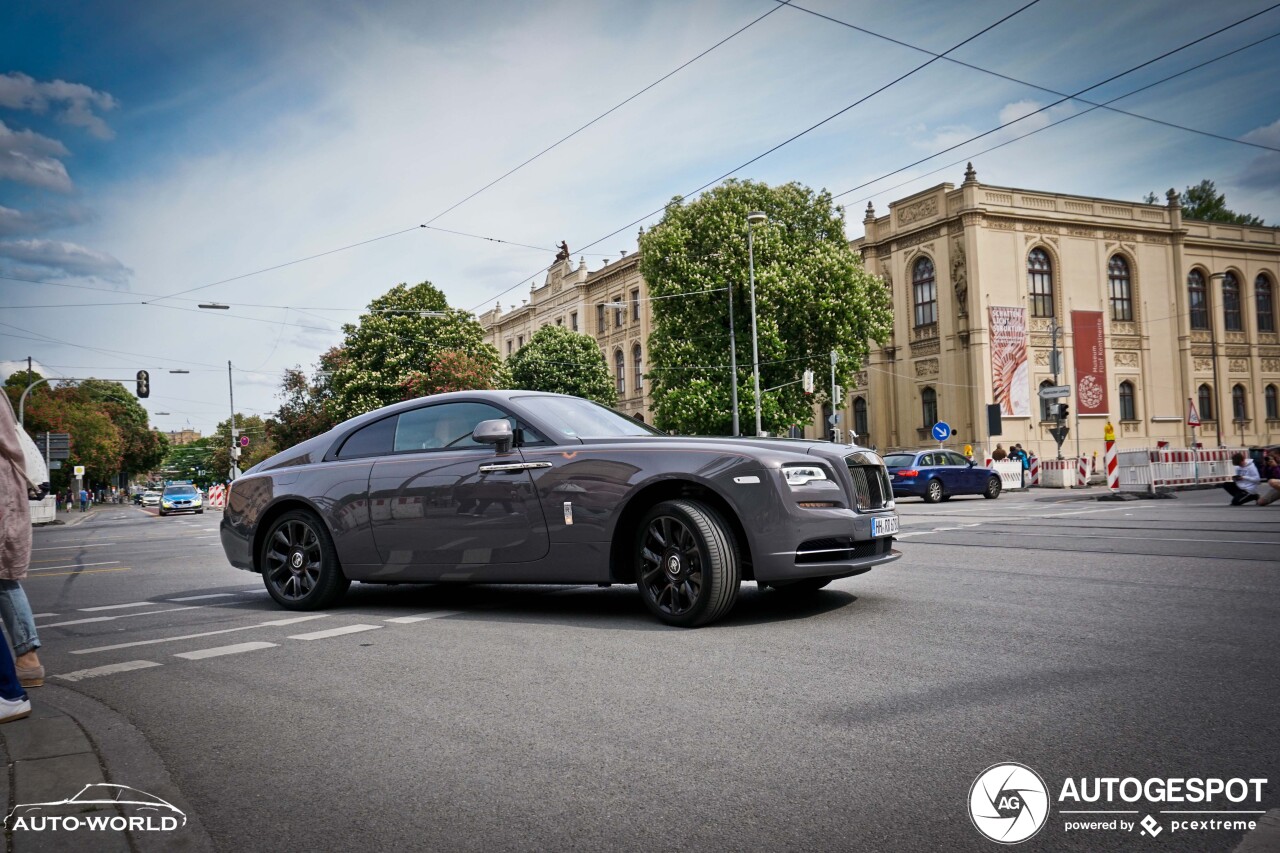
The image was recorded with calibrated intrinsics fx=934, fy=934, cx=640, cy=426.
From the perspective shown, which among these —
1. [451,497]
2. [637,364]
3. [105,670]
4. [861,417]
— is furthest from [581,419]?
[637,364]

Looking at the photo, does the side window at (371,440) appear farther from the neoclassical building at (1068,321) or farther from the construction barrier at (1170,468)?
the neoclassical building at (1068,321)

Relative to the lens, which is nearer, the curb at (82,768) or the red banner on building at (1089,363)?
the curb at (82,768)

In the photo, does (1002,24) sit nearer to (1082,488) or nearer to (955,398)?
(1082,488)

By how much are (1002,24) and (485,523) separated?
38.3ft

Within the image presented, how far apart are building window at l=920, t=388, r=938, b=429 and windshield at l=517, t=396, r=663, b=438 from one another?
129ft

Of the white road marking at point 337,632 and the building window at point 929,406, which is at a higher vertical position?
the building window at point 929,406

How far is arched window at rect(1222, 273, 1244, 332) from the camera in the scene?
49.8 meters

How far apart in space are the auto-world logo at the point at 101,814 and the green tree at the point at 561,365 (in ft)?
159

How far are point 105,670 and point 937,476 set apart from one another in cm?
2543

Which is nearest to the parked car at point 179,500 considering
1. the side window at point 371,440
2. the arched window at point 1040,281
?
the arched window at point 1040,281

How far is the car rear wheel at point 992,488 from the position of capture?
28469 mm

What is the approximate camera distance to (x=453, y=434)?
6.80 meters

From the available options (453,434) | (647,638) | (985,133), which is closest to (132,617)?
(453,434)

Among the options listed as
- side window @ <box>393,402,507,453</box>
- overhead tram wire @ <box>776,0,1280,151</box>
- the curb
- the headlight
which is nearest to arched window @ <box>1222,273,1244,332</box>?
overhead tram wire @ <box>776,0,1280,151</box>
